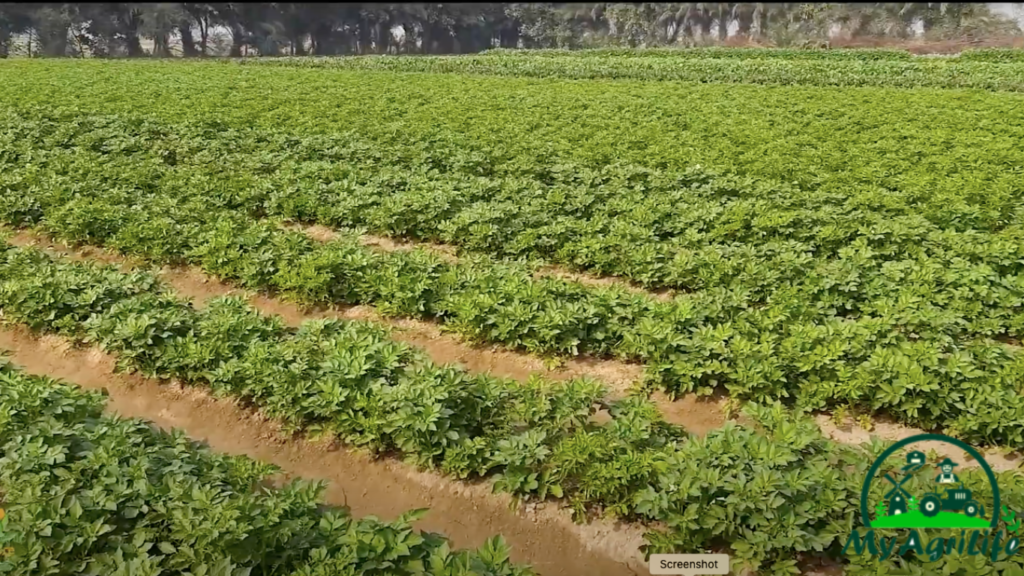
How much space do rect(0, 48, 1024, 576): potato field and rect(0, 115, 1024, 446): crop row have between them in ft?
0.13

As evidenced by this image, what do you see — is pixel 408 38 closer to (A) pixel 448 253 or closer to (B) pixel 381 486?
(A) pixel 448 253

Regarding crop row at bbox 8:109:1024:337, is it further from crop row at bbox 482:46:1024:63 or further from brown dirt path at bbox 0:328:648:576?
crop row at bbox 482:46:1024:63

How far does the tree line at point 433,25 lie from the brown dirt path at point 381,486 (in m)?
80.1

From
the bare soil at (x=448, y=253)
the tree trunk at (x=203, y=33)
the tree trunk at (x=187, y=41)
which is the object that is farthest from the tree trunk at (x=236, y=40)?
the bare soil at (x=448, y=253)

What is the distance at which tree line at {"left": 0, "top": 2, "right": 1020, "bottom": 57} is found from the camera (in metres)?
73.3

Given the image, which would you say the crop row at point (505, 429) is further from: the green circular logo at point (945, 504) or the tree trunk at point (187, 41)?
the tree trunk at point (187, 41)

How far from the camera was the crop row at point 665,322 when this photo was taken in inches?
239

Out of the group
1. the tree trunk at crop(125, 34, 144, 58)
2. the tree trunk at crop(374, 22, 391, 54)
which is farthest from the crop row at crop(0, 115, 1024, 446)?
the tree trunk at crop(374, 22, 391, 54)

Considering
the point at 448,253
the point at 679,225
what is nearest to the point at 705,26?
the point at 679,225

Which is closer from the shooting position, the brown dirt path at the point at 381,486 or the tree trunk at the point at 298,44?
the brown dirt path at the point at 381,486

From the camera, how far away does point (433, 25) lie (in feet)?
305

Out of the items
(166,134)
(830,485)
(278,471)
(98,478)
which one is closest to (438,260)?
(278,471)

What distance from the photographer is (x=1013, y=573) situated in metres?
3.87

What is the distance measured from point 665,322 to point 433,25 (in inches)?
3703
